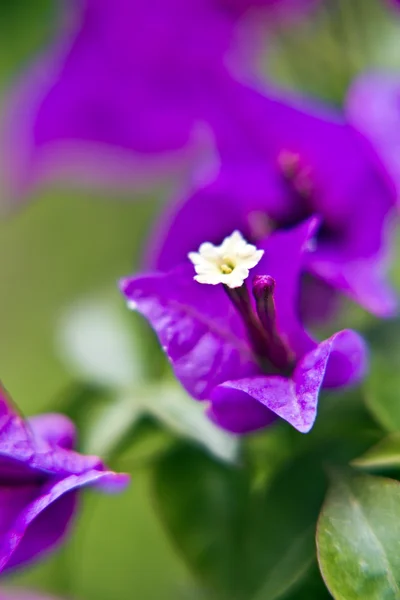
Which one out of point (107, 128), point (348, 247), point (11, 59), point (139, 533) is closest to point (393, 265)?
point (348, 247)

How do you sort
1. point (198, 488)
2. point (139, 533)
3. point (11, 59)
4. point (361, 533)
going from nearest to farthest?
point (361, 533)
point (198, 488)
point (139, 533)
point (11, 59)

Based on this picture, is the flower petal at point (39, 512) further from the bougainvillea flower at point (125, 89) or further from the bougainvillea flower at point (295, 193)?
the bougainvillea flower at point (125, 89)

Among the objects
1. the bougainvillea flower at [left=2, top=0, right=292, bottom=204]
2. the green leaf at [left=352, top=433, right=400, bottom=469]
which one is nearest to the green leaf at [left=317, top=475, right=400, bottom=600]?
the green leaf at [left=352, top=433, right=400, bottom=469]

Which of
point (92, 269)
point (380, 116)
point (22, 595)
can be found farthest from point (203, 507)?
point (92, 269)

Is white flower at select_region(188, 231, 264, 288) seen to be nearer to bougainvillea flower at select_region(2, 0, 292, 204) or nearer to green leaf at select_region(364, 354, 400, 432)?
green leaf at select_region(364, 354, 400, 432)

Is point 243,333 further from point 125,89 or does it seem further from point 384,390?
point 125,89

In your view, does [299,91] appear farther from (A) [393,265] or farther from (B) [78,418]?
(B) [78,418]
